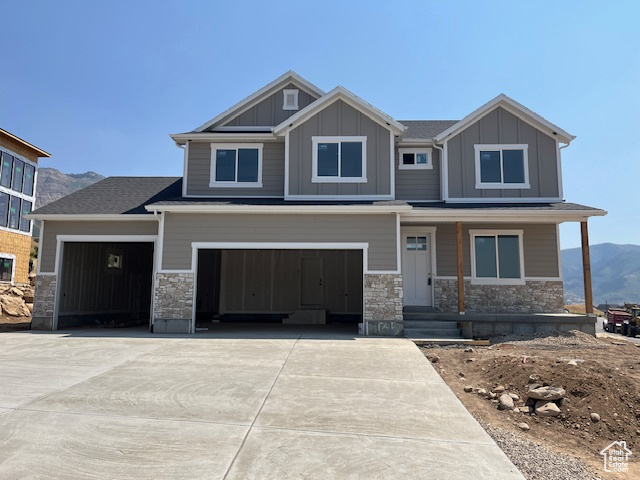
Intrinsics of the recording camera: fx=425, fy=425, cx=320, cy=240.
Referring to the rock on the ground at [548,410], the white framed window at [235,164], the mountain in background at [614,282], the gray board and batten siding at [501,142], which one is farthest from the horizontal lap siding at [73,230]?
the mountain in background at [614,282]

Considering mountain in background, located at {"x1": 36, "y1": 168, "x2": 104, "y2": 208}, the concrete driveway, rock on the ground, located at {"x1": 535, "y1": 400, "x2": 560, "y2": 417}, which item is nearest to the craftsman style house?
the concrete driveway

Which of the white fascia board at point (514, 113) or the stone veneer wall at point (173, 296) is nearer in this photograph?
the stone veneer wall at point (173, 296)

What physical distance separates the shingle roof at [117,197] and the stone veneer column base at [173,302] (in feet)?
7.62

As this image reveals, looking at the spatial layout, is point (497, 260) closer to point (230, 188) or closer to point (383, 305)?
point (383, 305)

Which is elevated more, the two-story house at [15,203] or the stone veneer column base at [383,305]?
the two-story house at [15,203]

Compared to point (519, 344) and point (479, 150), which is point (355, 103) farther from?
point (519, 344)

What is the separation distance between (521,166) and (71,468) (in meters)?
13.9

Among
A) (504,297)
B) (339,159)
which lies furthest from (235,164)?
(504,297)

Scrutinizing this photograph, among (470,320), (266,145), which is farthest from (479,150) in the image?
(266,145)

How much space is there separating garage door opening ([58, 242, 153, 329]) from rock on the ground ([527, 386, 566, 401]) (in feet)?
42.1

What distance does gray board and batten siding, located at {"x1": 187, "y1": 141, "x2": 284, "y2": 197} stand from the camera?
13.5 meters

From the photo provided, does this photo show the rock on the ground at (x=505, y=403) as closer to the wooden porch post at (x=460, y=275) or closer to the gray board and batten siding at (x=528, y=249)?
the wooden porch post at (x=460, y=275)

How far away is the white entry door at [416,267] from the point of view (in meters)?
13.5

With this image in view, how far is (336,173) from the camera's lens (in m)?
12.9
